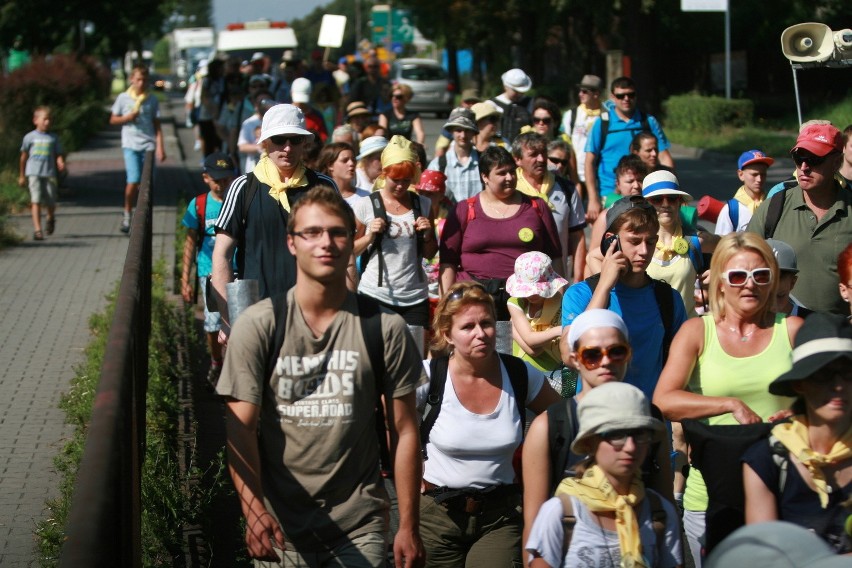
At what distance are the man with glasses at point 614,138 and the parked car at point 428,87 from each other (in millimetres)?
37936

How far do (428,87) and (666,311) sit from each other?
44573mm

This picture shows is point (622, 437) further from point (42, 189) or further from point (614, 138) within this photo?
point (42, 189)

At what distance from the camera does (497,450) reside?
5234 millimetres

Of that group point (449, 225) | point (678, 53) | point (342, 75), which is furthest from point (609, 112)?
point (678, 53)

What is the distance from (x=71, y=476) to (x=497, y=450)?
10.3ft

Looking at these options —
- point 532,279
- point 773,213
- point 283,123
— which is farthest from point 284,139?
point 773,213

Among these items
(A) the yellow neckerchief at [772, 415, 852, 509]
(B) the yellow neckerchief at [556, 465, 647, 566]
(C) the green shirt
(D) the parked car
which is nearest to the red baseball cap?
(C) the green shirt

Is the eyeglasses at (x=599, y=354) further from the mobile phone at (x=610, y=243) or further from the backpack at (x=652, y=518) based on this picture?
the mobile phone at (x=610, y=243)

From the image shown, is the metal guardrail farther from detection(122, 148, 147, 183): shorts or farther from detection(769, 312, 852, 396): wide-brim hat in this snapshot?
detection(122, 148, 147, 183): shorts

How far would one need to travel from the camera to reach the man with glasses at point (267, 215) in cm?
687

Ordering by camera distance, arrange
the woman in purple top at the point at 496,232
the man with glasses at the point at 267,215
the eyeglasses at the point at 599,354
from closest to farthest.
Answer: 1. the eyeglasses at the point at 599,354
2. the man with glasses at the point at 267,215
3. the woman in purple top at the point at 496,232

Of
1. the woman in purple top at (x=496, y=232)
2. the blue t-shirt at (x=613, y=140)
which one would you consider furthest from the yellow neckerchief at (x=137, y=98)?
Result: the woman in purple top at (x=496, y=232)

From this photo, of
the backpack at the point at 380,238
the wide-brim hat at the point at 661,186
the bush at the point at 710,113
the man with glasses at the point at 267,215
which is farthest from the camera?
the bush at the point at 710,113

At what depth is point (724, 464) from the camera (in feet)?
14.1
